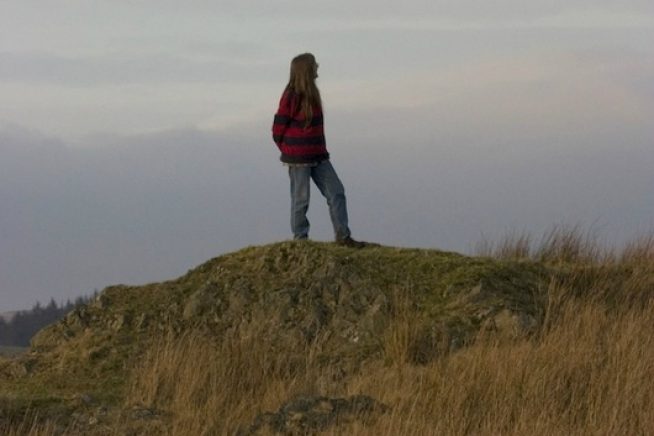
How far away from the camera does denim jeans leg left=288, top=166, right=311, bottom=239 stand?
11586 millimetres

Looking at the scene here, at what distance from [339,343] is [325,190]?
7.65ft

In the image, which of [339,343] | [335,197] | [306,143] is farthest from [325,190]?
[339,343]

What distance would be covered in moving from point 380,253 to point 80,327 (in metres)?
2.90

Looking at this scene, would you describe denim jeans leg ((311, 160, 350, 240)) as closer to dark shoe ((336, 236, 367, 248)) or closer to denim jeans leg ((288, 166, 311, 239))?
dark shoe ((336, 236, 367, 248))

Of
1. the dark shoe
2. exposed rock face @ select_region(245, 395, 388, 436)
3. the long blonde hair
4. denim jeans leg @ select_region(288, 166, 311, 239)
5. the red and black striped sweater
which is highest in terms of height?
the long blonde hair

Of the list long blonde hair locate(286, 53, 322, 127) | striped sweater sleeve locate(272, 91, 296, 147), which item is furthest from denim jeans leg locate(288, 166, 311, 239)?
long blonde hair locate(286, 53, 322, 127)

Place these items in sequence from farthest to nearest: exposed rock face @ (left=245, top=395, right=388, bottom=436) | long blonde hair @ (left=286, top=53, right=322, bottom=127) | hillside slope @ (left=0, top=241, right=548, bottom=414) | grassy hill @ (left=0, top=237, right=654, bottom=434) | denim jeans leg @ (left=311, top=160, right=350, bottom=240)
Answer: denim jeans leg @ (left=311, top=160, right=350, bottom=240) → long blonde hair @ (left=286, top=53, right=322, bottom=127) → hillside slope @ (left=0, top=241, right=548, bottom=414) → grassy hill @ (left=0, top=237, right=654, bottom=434) → exposed rock face @ (left=245, top=395, right=388, bottom=436)

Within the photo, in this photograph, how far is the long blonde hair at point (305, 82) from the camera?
1141 cm

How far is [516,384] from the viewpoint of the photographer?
7.96m

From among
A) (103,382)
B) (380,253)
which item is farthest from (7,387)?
(380,253)

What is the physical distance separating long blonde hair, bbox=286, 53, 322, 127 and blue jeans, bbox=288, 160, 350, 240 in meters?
0.49

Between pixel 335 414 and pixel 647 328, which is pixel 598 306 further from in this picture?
pixel 335 414

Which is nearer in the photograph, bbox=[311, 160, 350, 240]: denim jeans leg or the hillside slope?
the hillside slope

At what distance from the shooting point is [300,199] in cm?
1167
